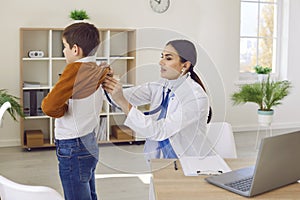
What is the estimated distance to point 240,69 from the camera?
6.38 meters

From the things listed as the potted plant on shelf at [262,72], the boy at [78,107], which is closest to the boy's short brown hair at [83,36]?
the boy at [78,107]

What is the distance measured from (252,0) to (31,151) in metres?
3.60

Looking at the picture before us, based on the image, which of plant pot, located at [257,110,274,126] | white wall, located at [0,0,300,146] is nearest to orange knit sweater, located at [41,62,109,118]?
white wall, located at [0,0,300,146]

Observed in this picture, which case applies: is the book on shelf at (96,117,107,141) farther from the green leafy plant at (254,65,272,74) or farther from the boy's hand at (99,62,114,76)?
the green leafy plant at (254,65,272,74)

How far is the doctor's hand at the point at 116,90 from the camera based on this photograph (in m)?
1.16

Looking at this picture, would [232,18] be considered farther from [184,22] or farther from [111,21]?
[111,21]

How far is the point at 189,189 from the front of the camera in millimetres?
1566

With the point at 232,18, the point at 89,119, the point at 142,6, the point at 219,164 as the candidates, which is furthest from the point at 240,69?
the point at 89,119

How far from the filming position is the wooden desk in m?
1.48

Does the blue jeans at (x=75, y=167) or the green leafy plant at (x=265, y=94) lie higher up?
the green leafy plant at (x=265, y=94)

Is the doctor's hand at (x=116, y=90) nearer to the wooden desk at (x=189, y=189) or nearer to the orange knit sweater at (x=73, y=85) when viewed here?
the orange knit sweater at (x=73, y=85)

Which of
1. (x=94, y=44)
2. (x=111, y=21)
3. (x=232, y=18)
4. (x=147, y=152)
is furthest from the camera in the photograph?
(x=232, y=18)

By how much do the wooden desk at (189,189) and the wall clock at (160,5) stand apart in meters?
4.12

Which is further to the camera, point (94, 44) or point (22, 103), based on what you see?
point (22, 103)
